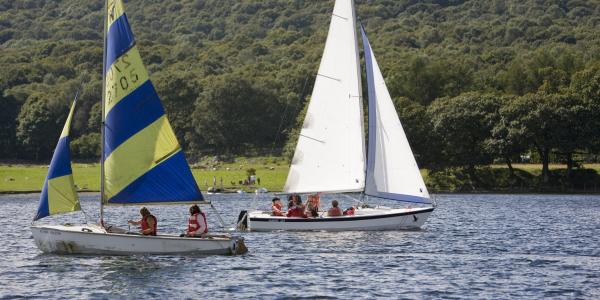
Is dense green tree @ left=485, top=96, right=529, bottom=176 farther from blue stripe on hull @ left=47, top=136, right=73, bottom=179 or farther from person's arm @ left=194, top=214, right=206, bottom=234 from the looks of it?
blue stripe on hull @ left=47, top=136, right=73, bottom=179

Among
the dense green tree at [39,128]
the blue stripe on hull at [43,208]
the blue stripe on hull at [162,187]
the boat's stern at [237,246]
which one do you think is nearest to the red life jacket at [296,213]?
the boat's stern at [237,246]

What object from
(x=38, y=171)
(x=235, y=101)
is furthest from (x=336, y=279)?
→ (x=235, y=101)

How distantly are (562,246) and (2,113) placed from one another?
439ft

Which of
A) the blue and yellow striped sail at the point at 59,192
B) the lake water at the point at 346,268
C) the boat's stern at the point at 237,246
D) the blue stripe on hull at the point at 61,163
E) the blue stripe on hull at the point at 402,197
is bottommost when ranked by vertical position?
the lake water at the point at 346,268

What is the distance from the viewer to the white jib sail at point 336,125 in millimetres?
57719

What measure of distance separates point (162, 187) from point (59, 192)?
13.4 ft

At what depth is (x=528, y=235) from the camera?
57188mm

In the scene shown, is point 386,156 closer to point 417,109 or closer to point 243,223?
point 243,223

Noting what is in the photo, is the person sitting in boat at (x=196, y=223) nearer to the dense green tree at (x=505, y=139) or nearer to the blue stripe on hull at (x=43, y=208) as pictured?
the blue stripe on hull at (x=43, y=208)

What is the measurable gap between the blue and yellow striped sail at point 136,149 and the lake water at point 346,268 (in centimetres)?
259

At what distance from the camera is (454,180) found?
122 metres

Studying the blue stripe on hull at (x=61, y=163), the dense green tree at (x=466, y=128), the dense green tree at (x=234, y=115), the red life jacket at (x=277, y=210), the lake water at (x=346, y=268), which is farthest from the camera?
the dense green tree at (x=234, y=115)

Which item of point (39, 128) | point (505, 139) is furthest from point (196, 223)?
point (39, 128)

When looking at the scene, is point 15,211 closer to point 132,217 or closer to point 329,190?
point 132,217
